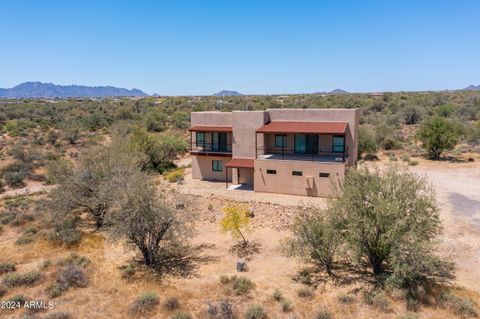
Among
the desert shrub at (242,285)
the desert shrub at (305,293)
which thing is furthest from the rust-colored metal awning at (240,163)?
the desert shrub at (305,293)

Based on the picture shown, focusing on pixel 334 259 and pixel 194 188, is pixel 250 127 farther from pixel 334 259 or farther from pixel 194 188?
pixel 334 259

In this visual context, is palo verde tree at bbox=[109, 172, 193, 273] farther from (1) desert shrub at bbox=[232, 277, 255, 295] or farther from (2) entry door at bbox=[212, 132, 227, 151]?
(2) entry door at bbox=[212, 132, 227, 151]

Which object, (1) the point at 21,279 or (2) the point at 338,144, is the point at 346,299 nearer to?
(1) the point at 21,279

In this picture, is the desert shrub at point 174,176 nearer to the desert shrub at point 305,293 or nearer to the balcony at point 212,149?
the balcony at point 212,149

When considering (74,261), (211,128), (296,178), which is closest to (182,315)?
(74,261)

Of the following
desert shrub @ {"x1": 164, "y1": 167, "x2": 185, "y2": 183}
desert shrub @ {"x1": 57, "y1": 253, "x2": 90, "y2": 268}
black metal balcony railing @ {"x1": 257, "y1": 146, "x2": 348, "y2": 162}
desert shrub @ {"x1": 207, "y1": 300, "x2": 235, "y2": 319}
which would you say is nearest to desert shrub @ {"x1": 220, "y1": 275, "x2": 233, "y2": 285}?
desert shrub @ {"x1": 207, "y1": 300, "x2": 235, "y2": 319}

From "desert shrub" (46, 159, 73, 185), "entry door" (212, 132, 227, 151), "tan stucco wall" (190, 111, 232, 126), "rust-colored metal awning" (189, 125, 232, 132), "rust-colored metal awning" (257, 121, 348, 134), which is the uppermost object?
"tan stucco wall" (190, 111, 232, 126)
